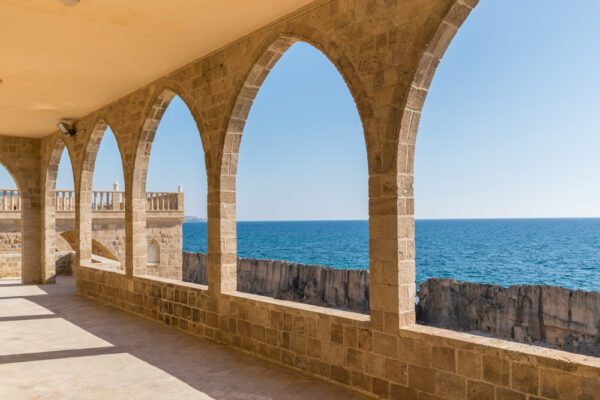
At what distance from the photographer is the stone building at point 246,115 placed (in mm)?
3379

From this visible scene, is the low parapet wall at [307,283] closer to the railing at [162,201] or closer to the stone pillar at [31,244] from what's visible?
the railing at [162,201]

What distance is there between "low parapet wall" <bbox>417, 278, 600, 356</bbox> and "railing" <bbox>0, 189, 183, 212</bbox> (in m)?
9.87

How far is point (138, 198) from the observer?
301 inches

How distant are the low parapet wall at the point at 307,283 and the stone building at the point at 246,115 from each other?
11.5 m

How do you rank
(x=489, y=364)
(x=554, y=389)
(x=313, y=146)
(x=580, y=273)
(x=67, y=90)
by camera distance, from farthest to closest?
1. (x=313, y=146)
2. (x=580, y=273)
3. (x=67, y=90)
4. (x=489, y=364)
5. (x=554, y=389)

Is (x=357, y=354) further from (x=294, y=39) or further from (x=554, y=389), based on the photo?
(x=294, y=39)

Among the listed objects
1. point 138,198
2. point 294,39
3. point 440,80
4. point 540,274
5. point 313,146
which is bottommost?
point 540,274

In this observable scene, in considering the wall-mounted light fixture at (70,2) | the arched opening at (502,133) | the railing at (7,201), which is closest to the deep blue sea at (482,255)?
the arched opening at (502,133)

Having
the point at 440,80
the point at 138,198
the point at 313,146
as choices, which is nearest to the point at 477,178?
the point at 440,80

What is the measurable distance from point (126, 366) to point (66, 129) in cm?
627

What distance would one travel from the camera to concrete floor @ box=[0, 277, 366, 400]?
13.1ft

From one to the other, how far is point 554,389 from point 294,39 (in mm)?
3534

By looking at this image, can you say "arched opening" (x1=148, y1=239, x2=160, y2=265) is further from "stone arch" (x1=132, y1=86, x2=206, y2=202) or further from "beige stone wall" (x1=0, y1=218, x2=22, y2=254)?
"stone arch" (x1=132, y1=86, x2=206, y2=202)

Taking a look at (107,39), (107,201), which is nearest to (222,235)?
(107,39)
